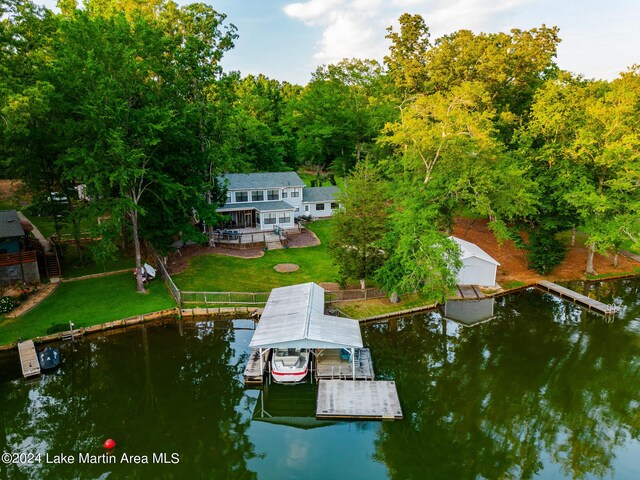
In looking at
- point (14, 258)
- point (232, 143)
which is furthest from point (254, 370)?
point (232, 143)

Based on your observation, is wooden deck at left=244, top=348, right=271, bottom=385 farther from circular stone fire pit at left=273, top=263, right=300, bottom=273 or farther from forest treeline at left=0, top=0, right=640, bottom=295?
circular stone fire pit at left=273, top=263, right=300, bottom=273

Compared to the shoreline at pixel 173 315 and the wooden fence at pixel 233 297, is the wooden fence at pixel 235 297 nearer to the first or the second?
the wooden fence at pixel 233 297

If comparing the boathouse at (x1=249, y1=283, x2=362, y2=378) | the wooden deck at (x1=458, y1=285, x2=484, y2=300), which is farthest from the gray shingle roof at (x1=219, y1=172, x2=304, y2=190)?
the wooden deck at (x1=458, y1=285, x2=484, y2=300)

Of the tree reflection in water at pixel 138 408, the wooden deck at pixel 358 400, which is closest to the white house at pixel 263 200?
the tree reflection in water at pixel 138 408

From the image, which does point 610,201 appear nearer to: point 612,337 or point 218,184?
point 612,337

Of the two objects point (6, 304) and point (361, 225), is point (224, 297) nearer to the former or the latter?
point (361, 225)

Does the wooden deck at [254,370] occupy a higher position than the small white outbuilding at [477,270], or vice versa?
the small white outbuilding at [477,270]
